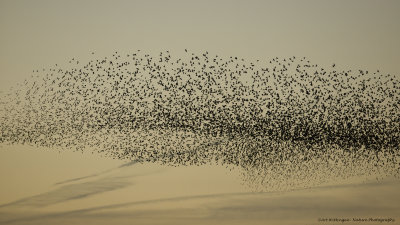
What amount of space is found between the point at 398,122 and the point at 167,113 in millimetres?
16239

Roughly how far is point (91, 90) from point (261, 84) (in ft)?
34.5

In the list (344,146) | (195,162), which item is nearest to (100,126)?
(195,162)

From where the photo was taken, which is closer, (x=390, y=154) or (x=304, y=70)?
(x=304, y=70)

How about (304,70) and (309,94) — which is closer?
(304,70)

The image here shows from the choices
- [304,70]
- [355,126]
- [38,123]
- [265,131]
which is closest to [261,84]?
[304,70]

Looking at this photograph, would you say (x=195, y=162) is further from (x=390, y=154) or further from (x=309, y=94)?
(x=390, y=154)

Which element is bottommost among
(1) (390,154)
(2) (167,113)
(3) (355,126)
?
(1) (390,154)

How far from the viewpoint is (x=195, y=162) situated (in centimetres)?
3466

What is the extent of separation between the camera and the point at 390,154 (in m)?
37.8

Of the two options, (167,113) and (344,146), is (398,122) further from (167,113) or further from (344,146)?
(167,113)

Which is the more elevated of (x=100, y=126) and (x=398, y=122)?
(x=100, y=126)

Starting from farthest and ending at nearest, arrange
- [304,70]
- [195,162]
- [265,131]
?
[265,131] → [195,162] → [304,70]

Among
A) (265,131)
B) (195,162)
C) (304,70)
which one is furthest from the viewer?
(265,131)

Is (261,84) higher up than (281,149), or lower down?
higher up
